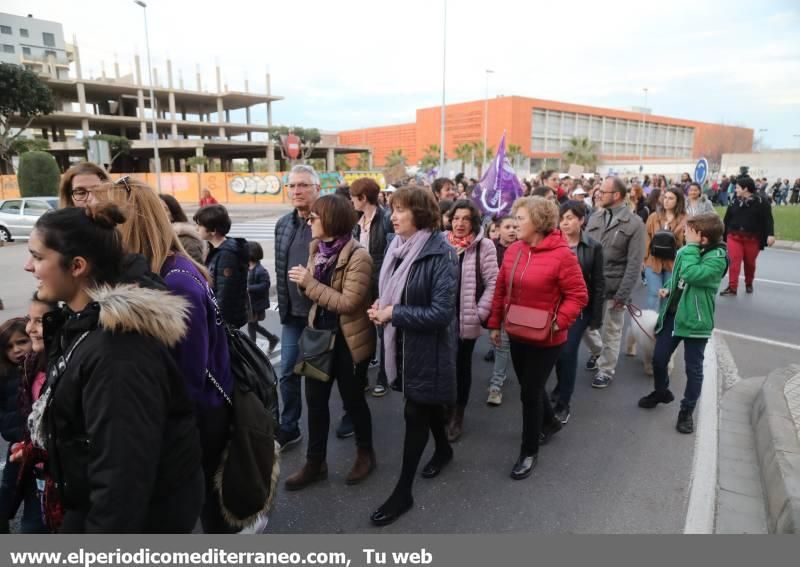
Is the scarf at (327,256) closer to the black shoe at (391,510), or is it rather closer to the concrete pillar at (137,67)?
the black shoe at (391,510)

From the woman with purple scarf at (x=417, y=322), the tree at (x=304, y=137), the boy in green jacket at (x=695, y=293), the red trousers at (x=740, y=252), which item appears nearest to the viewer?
the woman with purple scarf at (x=417, y=322)

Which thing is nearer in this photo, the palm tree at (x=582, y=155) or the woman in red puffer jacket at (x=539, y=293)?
the woman in red puffer jacket at (x=539, y=293)

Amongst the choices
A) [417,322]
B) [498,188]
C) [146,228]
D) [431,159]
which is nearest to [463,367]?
[417,322]

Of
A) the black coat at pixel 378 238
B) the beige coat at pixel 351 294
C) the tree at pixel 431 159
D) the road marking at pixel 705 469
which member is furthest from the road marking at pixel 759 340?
the tree at pixel 431 159

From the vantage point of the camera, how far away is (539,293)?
3.41m

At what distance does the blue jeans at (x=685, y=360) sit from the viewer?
13.3 feet

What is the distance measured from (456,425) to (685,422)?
1.81m

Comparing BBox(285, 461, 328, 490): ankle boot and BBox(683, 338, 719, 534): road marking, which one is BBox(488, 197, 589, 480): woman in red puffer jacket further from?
BBox(285, 461, 328, 490): ankle boot

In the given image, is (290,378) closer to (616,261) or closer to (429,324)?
(429,324)

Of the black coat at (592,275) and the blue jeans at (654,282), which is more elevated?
the black coat at (592,275)

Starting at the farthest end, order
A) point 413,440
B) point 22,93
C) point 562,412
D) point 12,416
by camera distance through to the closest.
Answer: point 22,93 → point 562,412 → point 413,440 → point 12,416

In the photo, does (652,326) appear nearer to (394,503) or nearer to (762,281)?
(394,503)

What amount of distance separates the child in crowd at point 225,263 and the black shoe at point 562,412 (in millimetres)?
2692

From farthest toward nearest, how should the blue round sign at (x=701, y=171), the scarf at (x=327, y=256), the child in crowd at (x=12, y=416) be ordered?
the blue round sign at (x=701, y=171), the scarf at (x=327, y=256), the child in crowd at (x=12, y=416)
